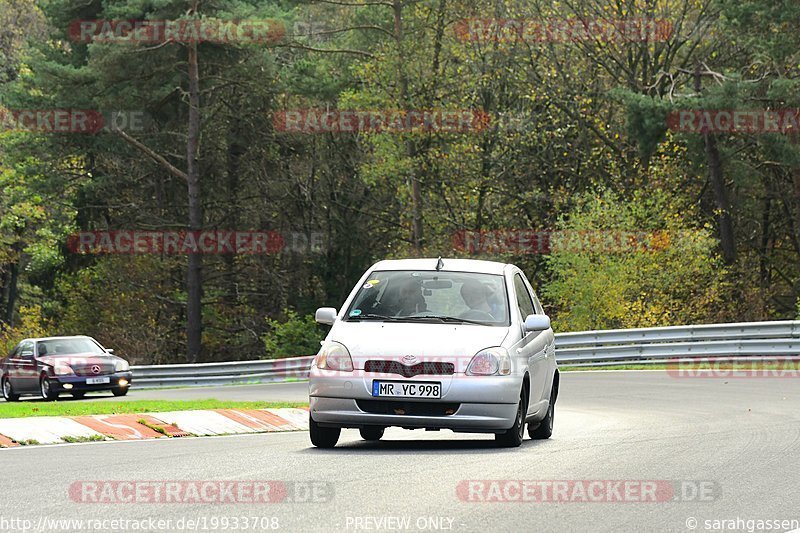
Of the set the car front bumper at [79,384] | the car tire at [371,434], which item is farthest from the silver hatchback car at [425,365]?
the car front bumper at [79,384]

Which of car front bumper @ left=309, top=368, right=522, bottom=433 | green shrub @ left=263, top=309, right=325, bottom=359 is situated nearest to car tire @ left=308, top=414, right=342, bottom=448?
car front bumper @ left=309, top=368, right=522, bottom=433

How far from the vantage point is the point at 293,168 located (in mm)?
54312

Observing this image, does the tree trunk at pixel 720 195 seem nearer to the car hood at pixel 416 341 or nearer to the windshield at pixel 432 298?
the windshield at pixel 432 298

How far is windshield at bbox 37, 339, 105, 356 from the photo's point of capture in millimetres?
31141

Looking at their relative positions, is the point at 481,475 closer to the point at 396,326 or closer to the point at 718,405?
the point at 396,326

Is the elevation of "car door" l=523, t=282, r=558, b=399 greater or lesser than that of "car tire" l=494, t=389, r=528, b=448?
greater

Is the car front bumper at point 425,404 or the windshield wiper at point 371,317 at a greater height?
the windshield wiper at point 371,317

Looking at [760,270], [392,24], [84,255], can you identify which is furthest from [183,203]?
[760,270]

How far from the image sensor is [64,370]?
29.9 m

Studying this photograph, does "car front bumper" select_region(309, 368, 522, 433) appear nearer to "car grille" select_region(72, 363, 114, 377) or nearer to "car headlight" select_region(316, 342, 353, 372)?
"car headlight" select_region(316, 342, 353, 372)

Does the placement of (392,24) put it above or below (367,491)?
above

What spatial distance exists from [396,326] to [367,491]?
136 inches

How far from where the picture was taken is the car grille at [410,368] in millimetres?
12406

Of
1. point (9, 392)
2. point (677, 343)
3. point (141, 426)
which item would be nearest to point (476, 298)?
point (141, 426)
